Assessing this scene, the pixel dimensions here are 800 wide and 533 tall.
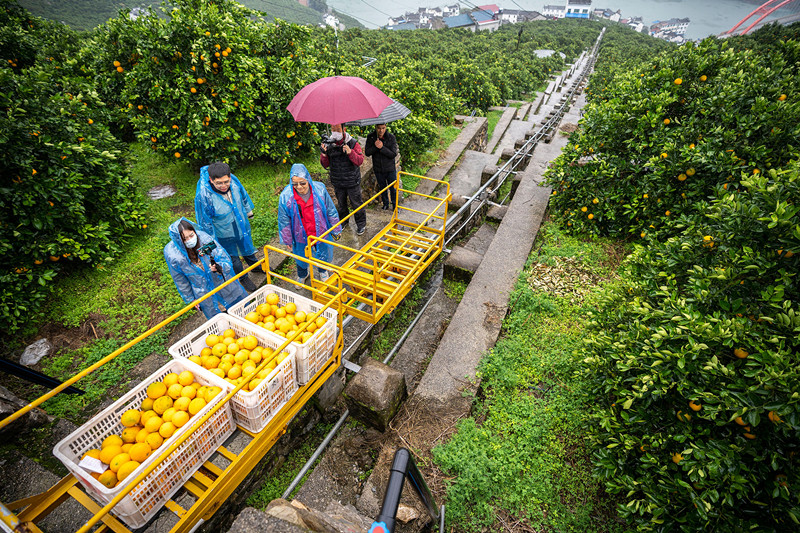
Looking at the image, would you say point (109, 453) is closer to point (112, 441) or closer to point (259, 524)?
A: point (112, 441)

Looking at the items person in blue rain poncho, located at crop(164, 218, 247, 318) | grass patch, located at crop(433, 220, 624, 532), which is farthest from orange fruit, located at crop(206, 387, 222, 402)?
grass patch, located at crop(433, 220, 624, 532)

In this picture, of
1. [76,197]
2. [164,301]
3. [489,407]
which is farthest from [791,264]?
[76,197]

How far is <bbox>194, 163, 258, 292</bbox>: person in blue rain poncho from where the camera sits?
16.2 feet

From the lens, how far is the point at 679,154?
18.4 feet

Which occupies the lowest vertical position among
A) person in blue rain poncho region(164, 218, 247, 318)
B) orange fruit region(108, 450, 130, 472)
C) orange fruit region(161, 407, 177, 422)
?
orange fruit region(108, 450, 130, 472)

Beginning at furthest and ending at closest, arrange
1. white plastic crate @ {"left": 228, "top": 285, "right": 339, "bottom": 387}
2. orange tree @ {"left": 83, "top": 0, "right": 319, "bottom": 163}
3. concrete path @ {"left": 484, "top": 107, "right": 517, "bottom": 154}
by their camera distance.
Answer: concrete path @ {"left": 484, "top": 107, "right": 517, "bottom": 154}
orange tree @ {"left": 83, "top": 0, "right": 319, "bottom": 163}
white plastic crate @ {"left": 228, "top": 285, "right": 339, "bottom": 387}

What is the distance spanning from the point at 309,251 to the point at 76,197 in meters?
4.14

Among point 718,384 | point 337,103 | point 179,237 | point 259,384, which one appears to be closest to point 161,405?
point 259,384

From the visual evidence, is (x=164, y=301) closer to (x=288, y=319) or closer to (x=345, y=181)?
(x=288, y=319)

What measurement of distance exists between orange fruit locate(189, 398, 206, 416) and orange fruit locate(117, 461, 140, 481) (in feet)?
1.65

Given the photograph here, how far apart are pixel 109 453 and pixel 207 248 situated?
2.42 meters

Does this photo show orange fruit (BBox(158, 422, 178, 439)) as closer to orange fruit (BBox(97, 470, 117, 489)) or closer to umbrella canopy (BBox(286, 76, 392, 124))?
orange fruit (BBox(97, 470, 117, 489))

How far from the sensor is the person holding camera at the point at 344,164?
6254 millimetres

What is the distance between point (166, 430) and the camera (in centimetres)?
292
